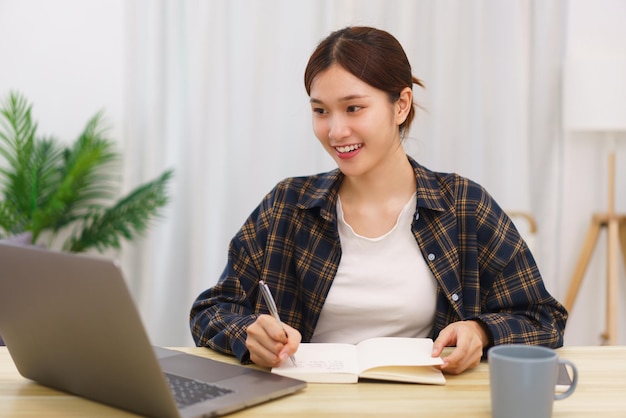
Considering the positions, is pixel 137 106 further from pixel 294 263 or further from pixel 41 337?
pixel 41 337

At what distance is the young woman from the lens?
1.81 metres

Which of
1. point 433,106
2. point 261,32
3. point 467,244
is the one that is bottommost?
point 467,244

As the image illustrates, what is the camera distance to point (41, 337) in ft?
4.00

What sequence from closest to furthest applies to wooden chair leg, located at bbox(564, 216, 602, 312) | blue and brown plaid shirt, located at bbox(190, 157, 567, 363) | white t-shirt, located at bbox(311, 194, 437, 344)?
1. blue and brown plaid shirt, located at bbox(190, 157, 567, 363)
2. white t-shirt, located at bbox(311, 194, 437, 344)
3. wooden chair leg, located at bbox(564, 216, 602, 312)

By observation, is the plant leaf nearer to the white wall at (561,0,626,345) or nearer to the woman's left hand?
the white wall at (561,0,626,345)

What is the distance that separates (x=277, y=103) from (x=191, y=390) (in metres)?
2.48

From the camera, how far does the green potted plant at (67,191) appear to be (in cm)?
344

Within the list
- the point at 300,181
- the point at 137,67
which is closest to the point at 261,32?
the point at 137,67

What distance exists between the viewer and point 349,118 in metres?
1.84

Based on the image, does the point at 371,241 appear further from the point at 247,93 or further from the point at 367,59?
the point at 247,93

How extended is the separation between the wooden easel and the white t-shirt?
1.88 m

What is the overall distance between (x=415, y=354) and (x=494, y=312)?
0.42 m

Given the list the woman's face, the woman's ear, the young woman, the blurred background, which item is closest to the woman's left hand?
the young woman

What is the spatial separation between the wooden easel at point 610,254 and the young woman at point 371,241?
1.81 metres
